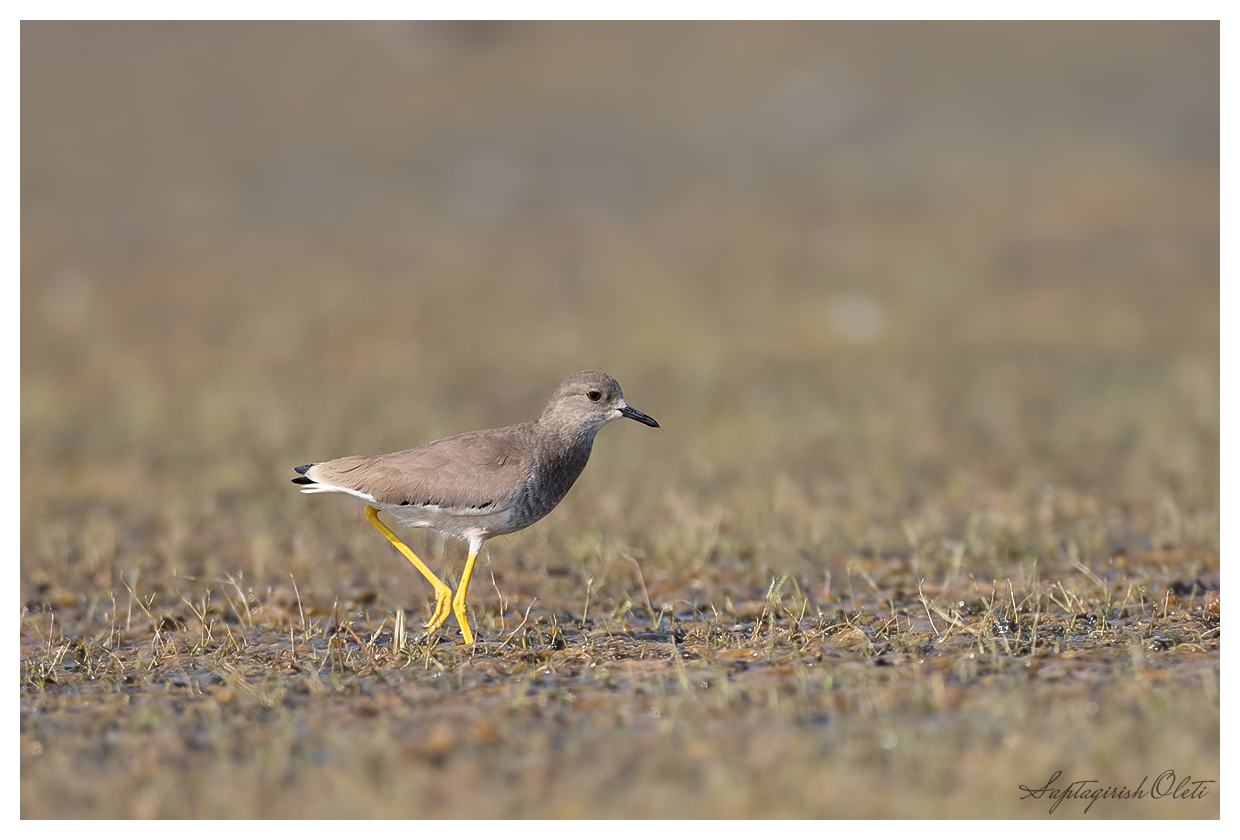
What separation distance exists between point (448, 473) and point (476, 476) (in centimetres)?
15

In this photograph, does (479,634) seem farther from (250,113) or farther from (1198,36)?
(1198,36)

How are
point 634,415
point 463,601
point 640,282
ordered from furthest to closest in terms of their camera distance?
point 640,282, point 634,415, point 463,601

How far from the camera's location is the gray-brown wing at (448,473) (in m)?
7.21

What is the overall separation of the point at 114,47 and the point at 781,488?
22518 mm

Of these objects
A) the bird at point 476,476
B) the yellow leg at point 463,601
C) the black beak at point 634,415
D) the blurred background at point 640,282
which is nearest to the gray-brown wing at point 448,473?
the bird at point 476,476

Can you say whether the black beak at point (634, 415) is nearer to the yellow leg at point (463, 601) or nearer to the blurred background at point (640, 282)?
the yellow leg at point (463, 601)

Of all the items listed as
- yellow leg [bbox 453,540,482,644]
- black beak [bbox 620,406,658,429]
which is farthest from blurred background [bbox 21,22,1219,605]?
black beak [bbox 620,406,658,429]

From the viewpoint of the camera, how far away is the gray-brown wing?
721 cm

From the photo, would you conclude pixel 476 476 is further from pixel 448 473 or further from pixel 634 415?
pixel 634 415

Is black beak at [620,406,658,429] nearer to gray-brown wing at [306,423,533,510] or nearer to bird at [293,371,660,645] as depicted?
bird at [293,371,660,645]

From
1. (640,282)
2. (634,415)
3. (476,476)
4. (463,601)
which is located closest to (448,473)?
(476,476)

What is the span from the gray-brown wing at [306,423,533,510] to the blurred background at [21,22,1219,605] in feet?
4.29

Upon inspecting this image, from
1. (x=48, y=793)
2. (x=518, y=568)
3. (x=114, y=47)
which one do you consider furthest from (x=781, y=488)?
(x=114, y=47)

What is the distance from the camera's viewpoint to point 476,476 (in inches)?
285
